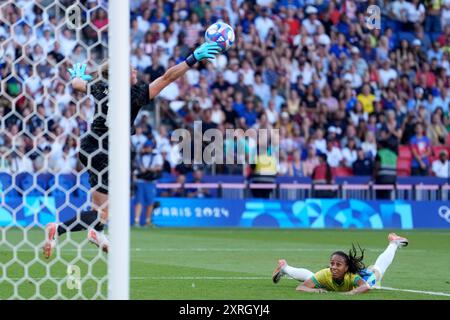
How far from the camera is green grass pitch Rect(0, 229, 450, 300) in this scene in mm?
9945

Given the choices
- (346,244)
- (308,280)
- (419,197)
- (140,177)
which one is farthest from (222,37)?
(419,197)

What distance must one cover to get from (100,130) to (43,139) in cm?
407

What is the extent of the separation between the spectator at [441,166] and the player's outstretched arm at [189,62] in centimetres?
1564

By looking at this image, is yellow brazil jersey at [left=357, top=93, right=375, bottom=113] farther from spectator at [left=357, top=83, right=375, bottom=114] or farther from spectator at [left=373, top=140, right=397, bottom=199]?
spectator at [left=373, top=140, right=397, bottom=199]

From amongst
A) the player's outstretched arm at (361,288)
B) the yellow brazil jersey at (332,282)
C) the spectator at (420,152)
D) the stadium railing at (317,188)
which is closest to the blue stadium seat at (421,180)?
the stadium railing at (317,188)

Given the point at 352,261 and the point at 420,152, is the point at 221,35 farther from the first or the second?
the point at 420,152

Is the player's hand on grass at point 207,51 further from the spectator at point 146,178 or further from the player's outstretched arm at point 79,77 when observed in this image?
the spectator at point 146,178

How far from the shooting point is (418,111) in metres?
27.1

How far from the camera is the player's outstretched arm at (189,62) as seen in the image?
9.62 m

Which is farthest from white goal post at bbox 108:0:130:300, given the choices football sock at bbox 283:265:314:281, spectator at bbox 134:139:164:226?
spectator at bbox 134:139:164:226

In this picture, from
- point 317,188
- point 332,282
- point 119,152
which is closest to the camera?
point 119,152

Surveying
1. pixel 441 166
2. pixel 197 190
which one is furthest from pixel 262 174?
pixel 441 166

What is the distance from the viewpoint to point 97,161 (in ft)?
30.4
